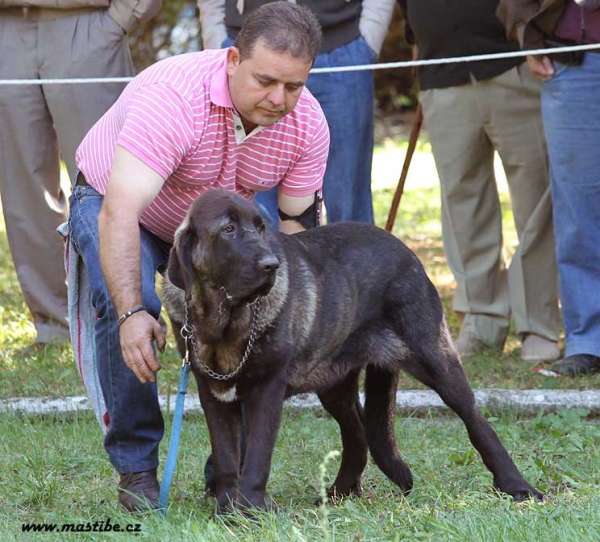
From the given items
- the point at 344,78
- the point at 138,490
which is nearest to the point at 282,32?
the point at 138,490

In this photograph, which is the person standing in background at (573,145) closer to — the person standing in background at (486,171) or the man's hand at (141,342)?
the person standing in background at (486,171)

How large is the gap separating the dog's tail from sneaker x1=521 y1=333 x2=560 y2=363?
2.29 m

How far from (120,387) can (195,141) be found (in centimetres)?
95

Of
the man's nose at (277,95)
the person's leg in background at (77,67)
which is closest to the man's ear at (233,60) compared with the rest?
the man's nose at (277,95)

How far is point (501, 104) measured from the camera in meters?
6.70

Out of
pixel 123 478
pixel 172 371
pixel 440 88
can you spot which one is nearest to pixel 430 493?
pixel 123 478

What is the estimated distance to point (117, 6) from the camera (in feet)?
22.4

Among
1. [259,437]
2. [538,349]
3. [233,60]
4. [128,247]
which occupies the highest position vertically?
[233,60]

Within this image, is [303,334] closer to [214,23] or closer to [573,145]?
[573,145]

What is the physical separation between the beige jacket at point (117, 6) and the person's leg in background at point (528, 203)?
196cm

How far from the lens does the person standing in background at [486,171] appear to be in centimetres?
669

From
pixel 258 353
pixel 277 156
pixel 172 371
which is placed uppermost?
pixel 277 156

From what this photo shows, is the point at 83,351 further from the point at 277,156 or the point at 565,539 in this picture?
the point at 565,539

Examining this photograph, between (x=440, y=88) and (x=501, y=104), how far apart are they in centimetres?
40
